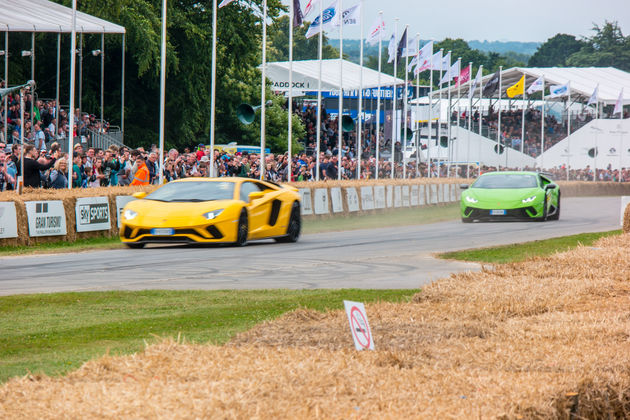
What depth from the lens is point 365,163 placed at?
47.0 meters

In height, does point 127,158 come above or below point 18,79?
below

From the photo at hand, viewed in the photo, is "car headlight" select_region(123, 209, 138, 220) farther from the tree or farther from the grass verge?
the tree

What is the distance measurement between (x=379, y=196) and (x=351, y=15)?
751 cm

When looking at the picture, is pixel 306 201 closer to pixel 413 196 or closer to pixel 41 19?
pixel 41 19

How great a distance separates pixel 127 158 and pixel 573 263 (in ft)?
58.9

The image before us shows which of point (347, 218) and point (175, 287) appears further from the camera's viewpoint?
point (347, 218)

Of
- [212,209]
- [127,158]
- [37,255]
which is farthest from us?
[127,158]

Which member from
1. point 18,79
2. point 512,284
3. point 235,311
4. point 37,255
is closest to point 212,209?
point 37,255

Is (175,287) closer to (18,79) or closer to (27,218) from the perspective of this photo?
(27,218)

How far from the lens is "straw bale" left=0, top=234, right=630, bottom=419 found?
3.62m

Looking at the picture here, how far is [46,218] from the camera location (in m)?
20.5

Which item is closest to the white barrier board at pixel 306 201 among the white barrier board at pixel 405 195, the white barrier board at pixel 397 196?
the white barrier board at pixel 397 196

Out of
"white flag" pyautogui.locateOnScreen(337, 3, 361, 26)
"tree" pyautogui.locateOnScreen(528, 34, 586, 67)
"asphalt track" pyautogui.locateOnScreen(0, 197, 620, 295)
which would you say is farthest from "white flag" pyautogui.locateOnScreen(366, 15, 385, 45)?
"tree" pyautogui.locateOnScreen(528, 34, 586, 67)

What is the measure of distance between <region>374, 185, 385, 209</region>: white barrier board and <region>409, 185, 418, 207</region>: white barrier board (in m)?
3.31
